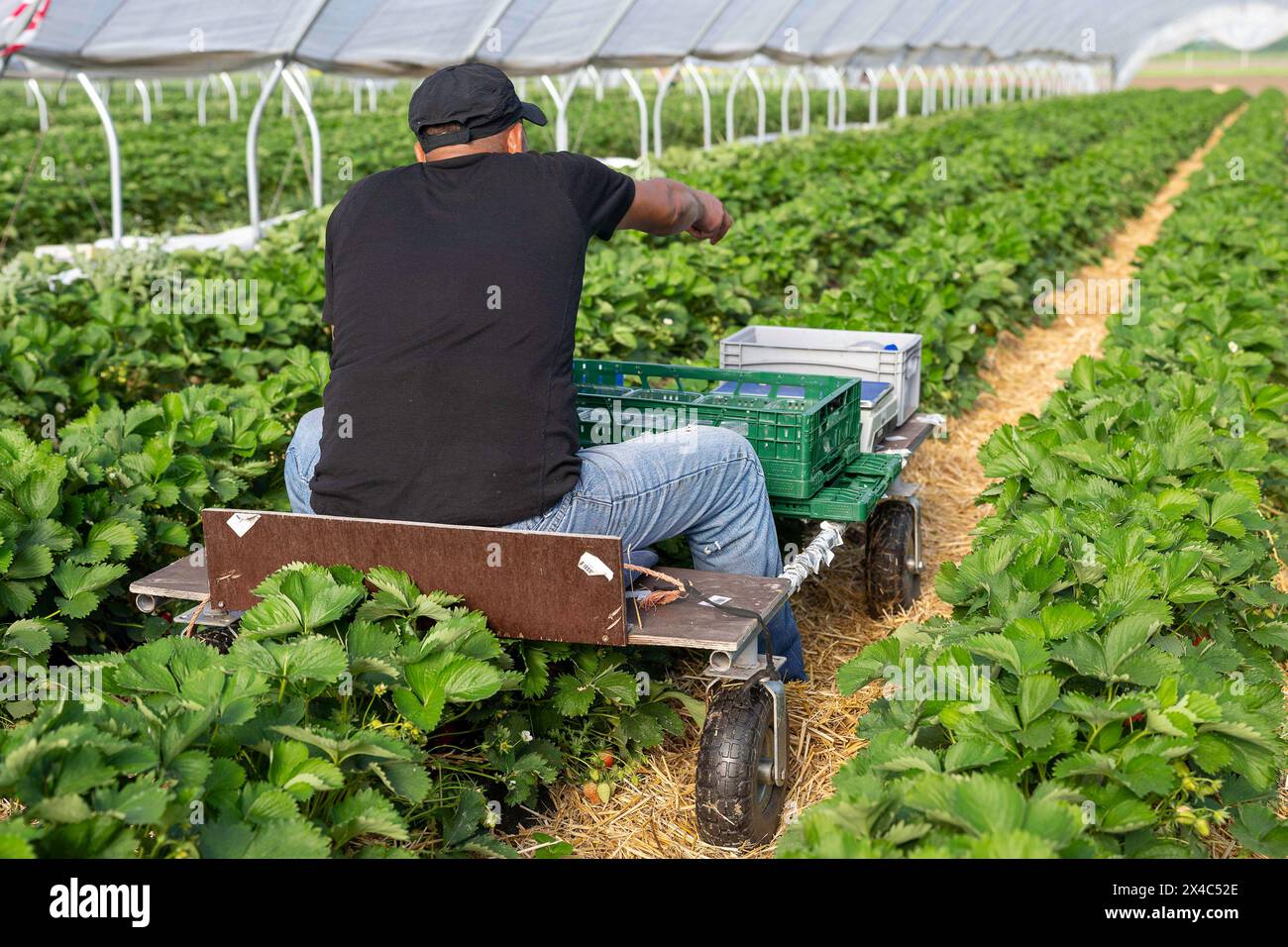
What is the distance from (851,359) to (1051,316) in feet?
18.7

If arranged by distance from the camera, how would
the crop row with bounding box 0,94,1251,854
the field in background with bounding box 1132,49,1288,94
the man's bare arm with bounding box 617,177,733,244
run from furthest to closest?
the field in background with bounding box 1132,49,1288,94, the man's bare arm with bounding box 617,177,733,244, the crop row with bounding box 0,94,1251,854

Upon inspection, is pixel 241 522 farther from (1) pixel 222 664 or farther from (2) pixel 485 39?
(2) pixel 485 39

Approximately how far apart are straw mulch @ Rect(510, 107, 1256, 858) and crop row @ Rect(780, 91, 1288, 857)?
57 centimetres

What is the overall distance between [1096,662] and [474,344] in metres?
1.39

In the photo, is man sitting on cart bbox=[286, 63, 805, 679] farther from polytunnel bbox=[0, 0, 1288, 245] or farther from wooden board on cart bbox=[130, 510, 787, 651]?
polytunnel bbox=[0, 0, 1288, 245]

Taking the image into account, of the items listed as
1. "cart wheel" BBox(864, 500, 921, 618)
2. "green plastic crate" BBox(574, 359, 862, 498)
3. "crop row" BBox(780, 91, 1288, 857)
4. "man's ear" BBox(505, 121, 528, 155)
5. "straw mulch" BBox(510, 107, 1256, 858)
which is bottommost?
"straw mulch" BBox(510, 107, 1256, 858)

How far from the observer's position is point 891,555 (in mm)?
4168

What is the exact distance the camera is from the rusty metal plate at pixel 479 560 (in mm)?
2617

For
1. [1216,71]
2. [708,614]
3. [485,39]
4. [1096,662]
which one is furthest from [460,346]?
[1216,71]

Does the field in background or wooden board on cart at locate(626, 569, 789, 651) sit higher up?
the field in background

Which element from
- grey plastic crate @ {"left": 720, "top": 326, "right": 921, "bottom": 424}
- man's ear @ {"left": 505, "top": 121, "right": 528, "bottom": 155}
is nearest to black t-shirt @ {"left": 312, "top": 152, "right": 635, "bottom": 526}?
man's ear @ {"left": 505, "top": 121, "right": 528, "bottom": 155}

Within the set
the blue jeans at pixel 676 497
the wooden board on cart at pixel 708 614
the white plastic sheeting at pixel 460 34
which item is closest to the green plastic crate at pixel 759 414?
the blue jeans at pixel 676 497

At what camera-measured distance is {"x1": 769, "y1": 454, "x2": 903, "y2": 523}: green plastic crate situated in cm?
342

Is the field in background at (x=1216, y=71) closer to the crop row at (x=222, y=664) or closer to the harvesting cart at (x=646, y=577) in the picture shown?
the crop row at (x=222, y=664)
